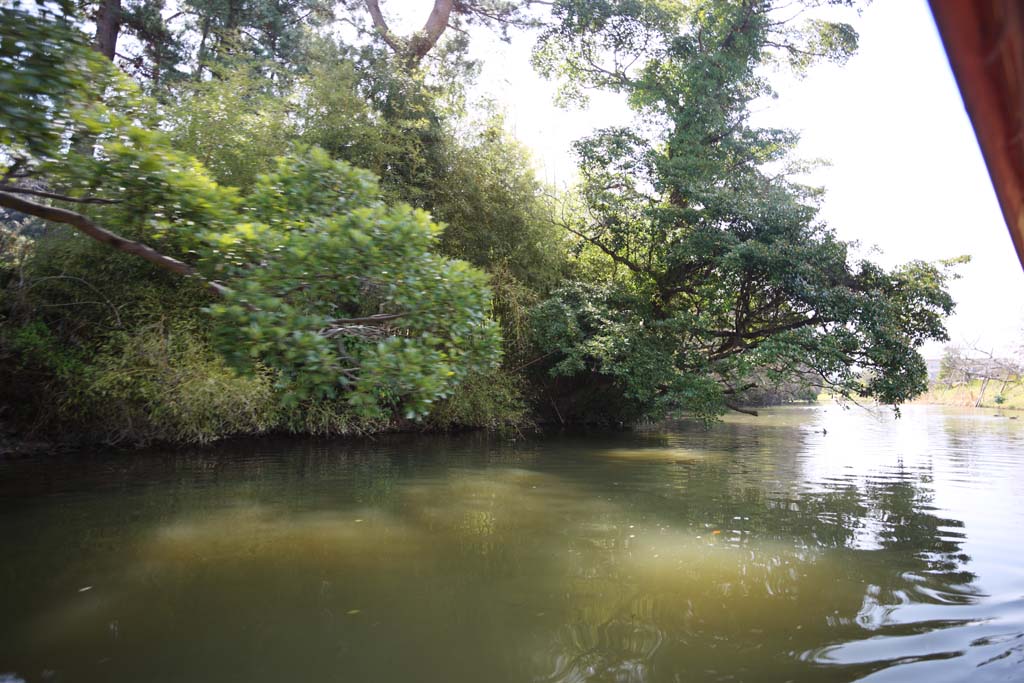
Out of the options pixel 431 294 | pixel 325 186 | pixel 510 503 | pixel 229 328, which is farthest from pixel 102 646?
pixel 510 503

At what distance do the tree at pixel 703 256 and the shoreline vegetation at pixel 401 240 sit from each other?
0.06m

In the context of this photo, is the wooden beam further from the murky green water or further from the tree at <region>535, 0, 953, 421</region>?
the tree at <region>535, 0, 953, 421</region>

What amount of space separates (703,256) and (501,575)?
913 cm

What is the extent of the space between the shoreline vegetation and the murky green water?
1.24 m

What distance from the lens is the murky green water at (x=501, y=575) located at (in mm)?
2955

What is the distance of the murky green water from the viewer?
296 cm

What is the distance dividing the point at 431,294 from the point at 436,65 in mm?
11819

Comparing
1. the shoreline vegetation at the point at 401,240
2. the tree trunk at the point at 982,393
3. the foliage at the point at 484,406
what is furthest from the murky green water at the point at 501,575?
the tree trunk at the point at 982,393

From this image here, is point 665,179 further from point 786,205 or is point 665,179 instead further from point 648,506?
point 648,506

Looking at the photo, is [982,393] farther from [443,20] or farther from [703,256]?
[443,20]

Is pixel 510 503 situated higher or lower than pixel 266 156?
lower

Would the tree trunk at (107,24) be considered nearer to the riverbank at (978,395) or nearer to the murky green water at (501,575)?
the murky green water at (501,575)

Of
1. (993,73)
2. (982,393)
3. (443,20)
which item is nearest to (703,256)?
(443,20)

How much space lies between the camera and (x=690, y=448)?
37.7 feet
